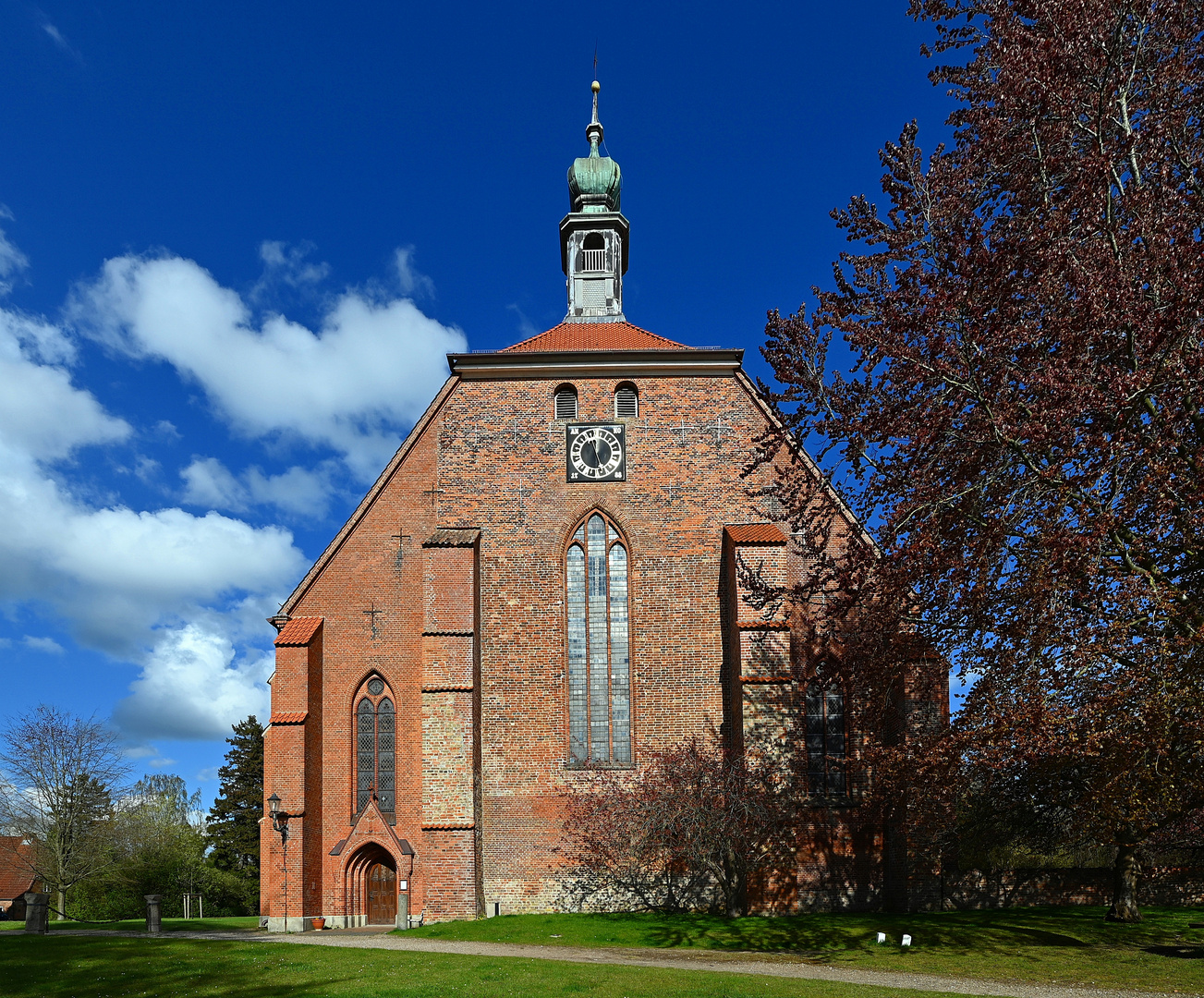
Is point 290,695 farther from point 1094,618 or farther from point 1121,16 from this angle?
point 1121,16

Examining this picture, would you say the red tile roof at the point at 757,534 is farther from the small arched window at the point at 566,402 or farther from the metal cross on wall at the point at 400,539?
the metal cross on wall at the point at 400,539

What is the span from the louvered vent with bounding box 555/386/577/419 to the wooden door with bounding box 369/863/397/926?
11618mm

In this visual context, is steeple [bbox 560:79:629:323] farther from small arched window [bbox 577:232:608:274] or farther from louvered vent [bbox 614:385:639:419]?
louvered vent [bbox 614:385:639:419]

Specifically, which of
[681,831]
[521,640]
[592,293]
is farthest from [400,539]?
[592,293]

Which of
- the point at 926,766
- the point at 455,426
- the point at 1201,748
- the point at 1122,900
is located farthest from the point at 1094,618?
the point at 455,426

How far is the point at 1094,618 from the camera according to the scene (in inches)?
411

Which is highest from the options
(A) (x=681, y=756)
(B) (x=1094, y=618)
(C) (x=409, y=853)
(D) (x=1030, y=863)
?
(B) (x=1094, y=618)

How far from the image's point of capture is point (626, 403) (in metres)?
24.7

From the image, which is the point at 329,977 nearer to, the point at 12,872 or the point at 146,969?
the point at 146,969

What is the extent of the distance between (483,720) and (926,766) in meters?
12.9

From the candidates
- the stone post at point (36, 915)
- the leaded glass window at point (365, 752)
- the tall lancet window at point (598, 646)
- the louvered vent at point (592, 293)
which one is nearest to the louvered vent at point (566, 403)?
the tall lancet window at point (598, 646)

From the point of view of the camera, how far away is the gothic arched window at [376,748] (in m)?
22.5

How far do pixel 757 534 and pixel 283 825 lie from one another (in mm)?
12450

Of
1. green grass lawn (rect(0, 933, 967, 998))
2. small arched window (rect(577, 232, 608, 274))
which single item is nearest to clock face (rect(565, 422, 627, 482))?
small arched window (rect(577, 232, 608, 274))
